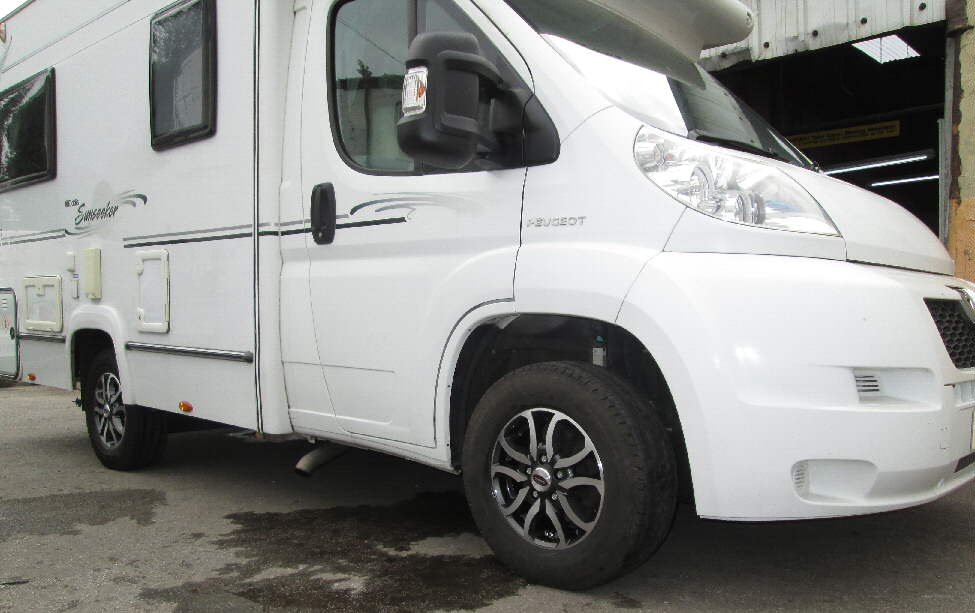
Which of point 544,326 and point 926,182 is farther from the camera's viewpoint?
point 926,182

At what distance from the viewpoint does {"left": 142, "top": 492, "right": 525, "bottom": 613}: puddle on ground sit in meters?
2.88

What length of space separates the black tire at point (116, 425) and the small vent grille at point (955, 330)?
4113mm

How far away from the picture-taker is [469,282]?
304cm

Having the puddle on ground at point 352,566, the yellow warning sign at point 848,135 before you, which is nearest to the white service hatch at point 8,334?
the puddle on ground at point 352,566

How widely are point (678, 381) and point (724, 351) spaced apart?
167 millimetres

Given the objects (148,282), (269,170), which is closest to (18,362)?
(148,282)

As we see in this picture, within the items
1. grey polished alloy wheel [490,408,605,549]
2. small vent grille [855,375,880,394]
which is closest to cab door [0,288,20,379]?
grey polished alloy wheel [490,408,605,549]

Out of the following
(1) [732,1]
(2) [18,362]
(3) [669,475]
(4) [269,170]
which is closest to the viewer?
(3) [669,475]

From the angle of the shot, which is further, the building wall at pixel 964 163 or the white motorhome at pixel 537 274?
the building wall at pixel 964 163

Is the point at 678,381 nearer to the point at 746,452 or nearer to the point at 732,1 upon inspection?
the point at 746,452

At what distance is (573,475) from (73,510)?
2715 millimetres

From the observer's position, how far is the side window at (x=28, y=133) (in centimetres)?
548

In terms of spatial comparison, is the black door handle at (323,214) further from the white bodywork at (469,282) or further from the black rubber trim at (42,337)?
the black rubber trim at (42,337)

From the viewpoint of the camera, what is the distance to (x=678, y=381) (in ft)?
8.36
